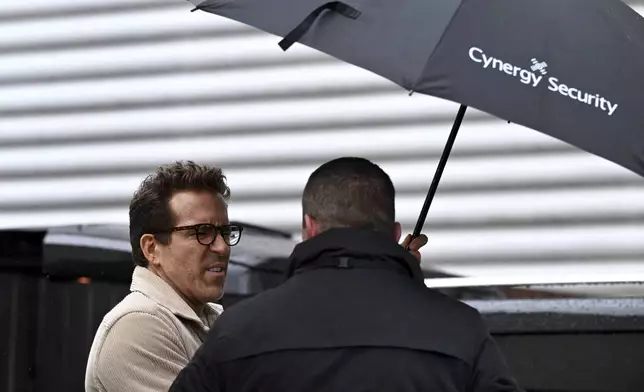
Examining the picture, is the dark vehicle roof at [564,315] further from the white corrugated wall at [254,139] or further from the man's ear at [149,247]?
the man's ear at [149,247]

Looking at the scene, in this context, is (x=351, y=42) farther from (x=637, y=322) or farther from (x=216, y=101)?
(x=216, y=101)

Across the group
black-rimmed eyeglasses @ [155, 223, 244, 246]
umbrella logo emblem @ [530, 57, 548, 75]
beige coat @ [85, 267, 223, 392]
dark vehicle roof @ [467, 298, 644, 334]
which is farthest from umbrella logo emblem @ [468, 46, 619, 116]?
dark vehicle roof @ [467, 298, 644, 334]

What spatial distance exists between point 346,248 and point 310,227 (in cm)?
13

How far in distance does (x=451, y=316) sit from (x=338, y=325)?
9.7 inches

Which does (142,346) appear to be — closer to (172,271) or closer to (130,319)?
(130,319)

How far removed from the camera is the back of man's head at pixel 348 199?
10.3ft

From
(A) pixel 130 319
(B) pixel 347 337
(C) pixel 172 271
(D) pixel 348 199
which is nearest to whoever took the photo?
(B) pixel 347 337

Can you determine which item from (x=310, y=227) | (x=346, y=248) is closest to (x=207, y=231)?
(x=310, y=227)

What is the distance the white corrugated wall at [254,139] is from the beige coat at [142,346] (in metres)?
3.49

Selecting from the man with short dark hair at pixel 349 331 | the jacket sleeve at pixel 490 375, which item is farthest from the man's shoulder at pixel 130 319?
the jacket sleeve at pixel 490 375

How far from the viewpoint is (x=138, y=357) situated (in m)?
3.49

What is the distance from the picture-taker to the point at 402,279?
3.12 metres

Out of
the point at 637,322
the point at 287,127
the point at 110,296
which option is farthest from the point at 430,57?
the point at 287,127

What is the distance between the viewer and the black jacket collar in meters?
3.09
